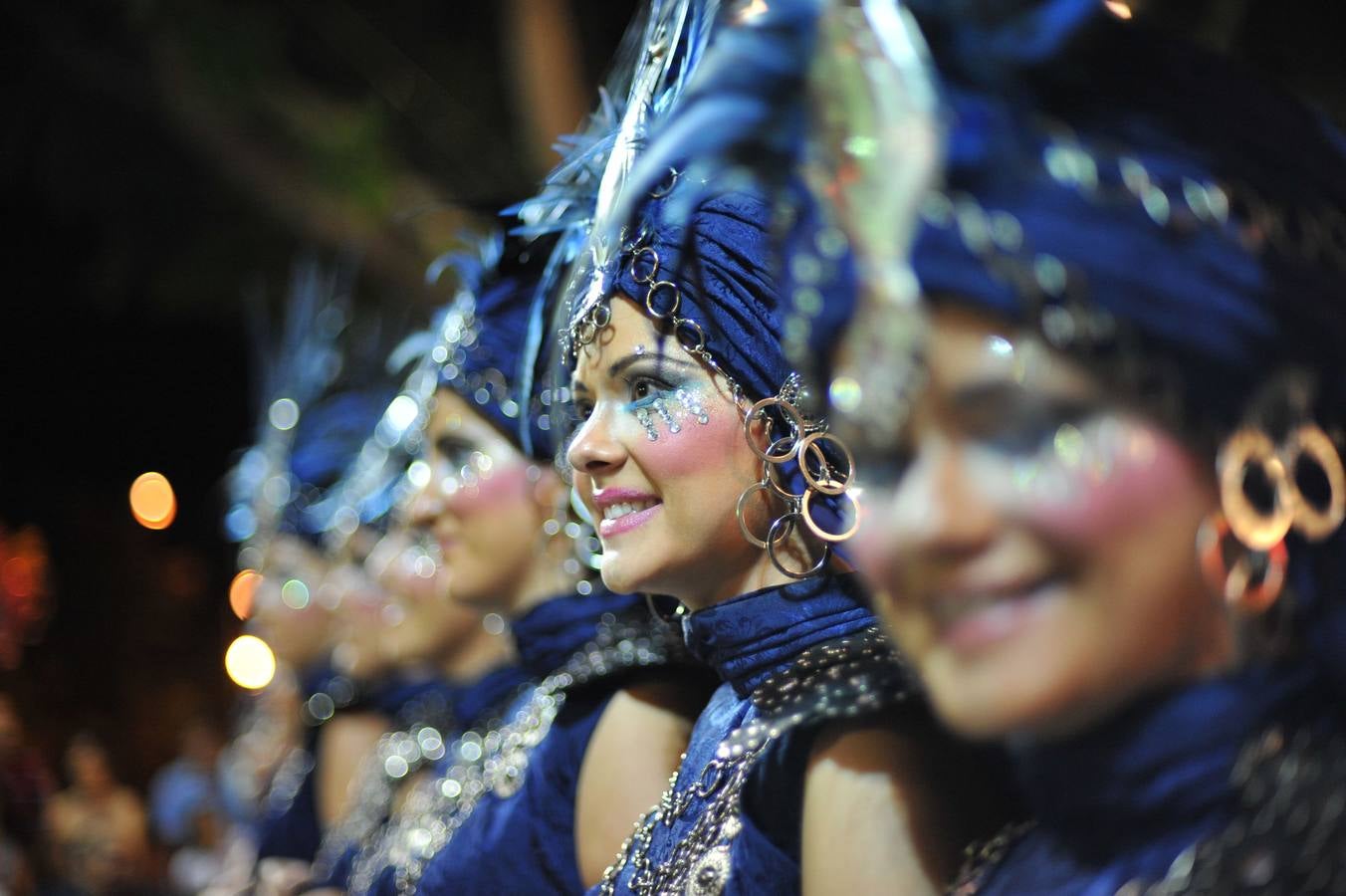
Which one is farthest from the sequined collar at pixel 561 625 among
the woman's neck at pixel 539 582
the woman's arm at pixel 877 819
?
the woman's arm at pixel 877 819

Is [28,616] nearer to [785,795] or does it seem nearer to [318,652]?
[318,652]

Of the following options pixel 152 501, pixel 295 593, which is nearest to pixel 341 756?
pixel 295 593

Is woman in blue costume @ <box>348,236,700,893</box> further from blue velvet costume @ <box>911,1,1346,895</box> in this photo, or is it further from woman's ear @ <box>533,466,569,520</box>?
blue velvet costume @ <box>911,1,1346,895</box>

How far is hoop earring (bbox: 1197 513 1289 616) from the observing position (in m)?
1.04

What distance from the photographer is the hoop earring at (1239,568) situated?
104cm

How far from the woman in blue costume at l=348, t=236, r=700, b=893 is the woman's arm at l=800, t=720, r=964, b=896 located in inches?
28.2

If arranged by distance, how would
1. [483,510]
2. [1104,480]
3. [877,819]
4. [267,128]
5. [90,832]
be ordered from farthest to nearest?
[90,832] → [267,128] → [483,510] → [877,819] → [1104,480]

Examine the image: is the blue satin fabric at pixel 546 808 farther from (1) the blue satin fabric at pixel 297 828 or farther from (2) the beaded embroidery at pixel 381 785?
(1) the blue satin fabric at pixel 297 828

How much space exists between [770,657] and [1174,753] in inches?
27.2

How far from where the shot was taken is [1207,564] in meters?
1.04

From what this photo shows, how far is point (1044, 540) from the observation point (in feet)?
3.40

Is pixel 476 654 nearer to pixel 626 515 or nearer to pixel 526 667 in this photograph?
pixel 526 667

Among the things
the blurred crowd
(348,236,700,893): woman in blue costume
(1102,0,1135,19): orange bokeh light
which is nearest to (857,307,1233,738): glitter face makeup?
(1102,0,1135,19): orange bokeh light

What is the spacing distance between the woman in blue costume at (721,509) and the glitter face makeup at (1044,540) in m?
0.48
